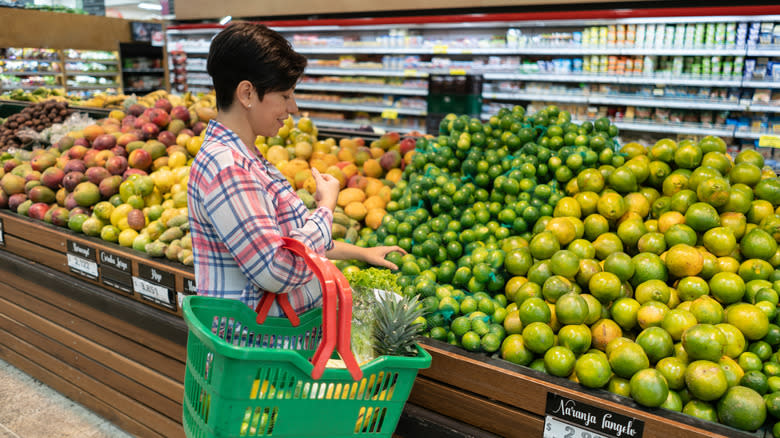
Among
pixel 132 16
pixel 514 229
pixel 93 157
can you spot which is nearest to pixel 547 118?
pixel 514 229

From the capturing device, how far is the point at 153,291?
255 centimetres

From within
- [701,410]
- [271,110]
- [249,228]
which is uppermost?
[271,110]

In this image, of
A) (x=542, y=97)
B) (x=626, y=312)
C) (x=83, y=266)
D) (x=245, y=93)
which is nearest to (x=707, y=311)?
(x=626, y=312)

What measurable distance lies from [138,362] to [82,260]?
654 mm

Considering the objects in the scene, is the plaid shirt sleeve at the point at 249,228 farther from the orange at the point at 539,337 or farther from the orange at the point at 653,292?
the orange at the point at 653,292


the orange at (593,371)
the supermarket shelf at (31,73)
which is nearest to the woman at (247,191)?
the orange at (593,371)

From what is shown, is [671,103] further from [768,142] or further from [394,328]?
[394,328]

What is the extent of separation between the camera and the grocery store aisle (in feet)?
9.30

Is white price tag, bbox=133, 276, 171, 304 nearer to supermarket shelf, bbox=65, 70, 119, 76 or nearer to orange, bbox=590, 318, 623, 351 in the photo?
orange, bbox=590, 318, 623, 351

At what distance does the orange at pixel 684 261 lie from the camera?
1674 millimetres

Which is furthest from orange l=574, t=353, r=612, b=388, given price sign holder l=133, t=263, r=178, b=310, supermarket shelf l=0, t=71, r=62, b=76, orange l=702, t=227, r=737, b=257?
supermarket shelf l=0, t=71, r=62, b=76

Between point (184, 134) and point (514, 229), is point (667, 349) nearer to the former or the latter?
point (514, 229)

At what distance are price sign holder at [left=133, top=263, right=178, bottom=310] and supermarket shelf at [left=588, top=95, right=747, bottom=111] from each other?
5340 mm

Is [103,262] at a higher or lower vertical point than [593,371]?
lower
